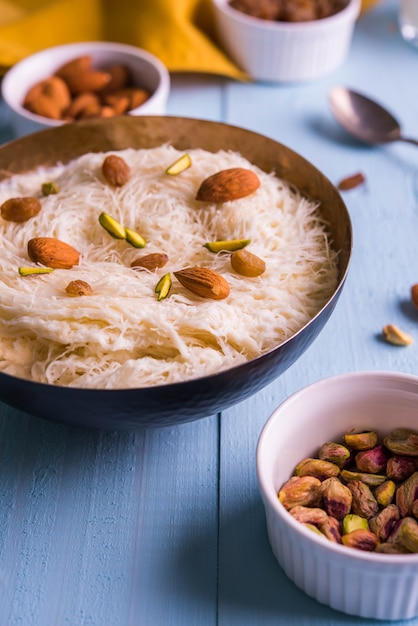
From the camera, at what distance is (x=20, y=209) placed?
1344mm

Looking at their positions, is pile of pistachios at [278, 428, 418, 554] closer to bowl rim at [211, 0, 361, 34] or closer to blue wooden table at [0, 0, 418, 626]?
blue wooden table at [0, 0, 418, 626]

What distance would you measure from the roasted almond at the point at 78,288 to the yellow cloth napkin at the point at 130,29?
109 centimetres

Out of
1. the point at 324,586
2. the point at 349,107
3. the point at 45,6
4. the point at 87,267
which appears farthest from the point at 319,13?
the point at 324,586

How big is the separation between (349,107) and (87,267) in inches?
39.7

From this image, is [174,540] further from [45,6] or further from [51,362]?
[45,6]

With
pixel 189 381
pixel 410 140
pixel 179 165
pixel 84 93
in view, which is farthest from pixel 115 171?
pixel 410 140

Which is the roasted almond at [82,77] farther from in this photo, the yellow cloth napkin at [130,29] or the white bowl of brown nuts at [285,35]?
the white bowl of brown nuts at [285,35]

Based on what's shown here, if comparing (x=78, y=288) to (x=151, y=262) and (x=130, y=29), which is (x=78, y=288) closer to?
(x=151, y=262)

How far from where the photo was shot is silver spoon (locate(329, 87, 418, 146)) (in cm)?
190

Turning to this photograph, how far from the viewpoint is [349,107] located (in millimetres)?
1985

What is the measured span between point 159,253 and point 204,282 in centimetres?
14

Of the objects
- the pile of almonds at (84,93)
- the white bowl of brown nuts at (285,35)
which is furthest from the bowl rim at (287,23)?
the pile of almonds at (84,93)

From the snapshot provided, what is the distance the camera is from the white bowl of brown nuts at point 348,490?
0.94 metres

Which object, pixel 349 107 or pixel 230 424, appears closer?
pixel 230 424
